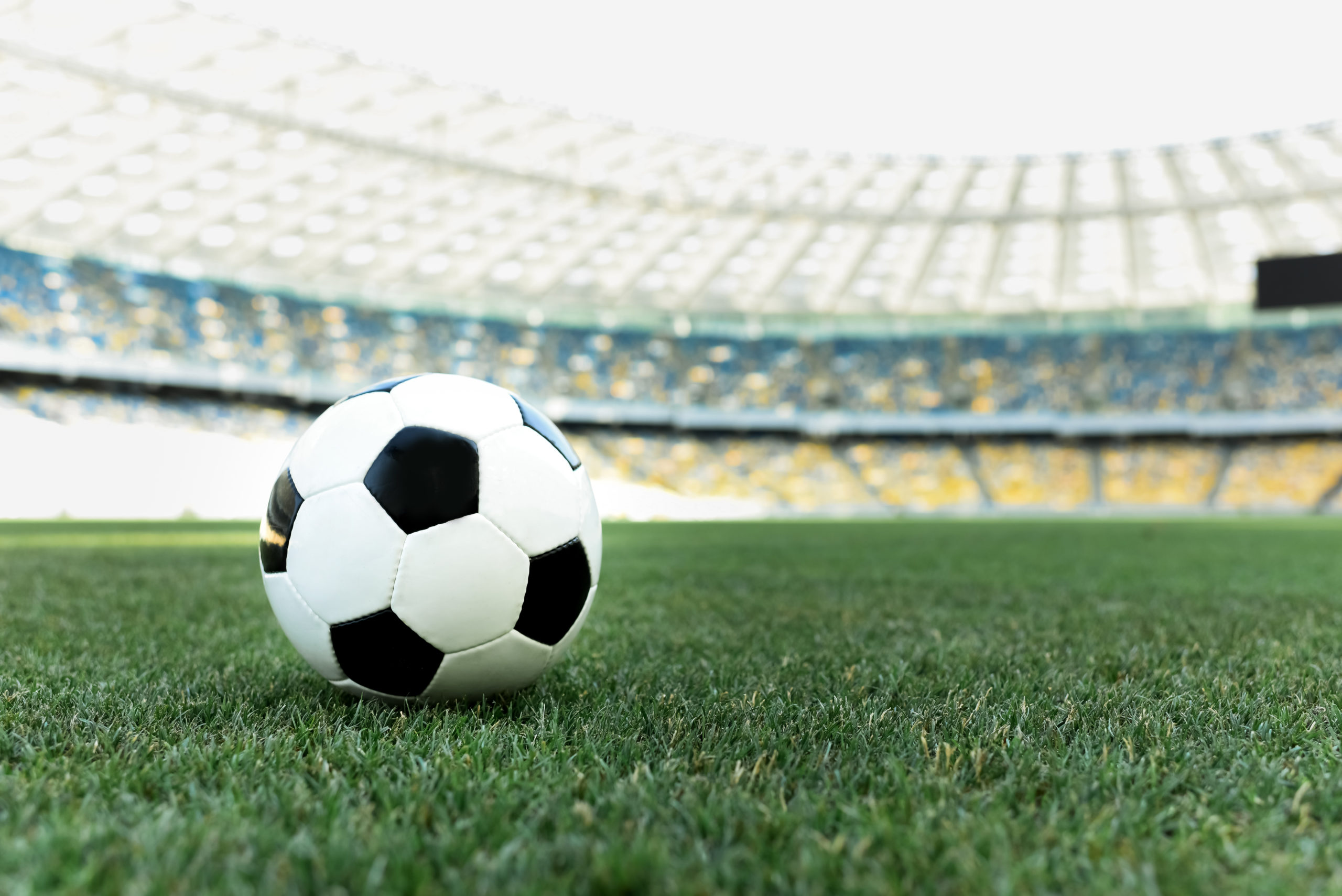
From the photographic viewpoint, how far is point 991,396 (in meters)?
37.7

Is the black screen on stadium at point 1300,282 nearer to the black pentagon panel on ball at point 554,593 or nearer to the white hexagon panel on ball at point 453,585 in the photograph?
the black pentagon panel on ball at point 554,593

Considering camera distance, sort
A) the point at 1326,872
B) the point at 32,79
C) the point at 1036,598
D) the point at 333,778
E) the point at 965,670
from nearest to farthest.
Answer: the point at 1326,872 → the point at 333,778 → the point at 965,670 → the point at 1036,598 → the point at 32,79

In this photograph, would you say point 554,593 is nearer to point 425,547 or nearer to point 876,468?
point 425,547

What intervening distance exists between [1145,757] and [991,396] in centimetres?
3834

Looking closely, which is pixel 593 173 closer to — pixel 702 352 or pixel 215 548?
pixel 702 352

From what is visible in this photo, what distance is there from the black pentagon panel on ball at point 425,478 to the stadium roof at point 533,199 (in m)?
19.7

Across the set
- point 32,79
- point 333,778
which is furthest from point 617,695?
point 32,79

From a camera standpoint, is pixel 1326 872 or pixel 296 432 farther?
pixel 296 432

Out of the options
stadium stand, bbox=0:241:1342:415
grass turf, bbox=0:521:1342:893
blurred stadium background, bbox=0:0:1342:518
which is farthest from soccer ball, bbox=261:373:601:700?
stadium stand, bbox=0:241:1342:415

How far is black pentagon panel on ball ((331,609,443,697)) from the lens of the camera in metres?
1.93

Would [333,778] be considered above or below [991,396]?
above

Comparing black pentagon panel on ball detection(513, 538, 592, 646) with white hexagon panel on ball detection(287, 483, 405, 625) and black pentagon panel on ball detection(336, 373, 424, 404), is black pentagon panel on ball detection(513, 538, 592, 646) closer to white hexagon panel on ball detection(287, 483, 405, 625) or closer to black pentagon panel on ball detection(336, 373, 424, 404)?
white hexagon panel on ball detection(287, 483, 405, 625)

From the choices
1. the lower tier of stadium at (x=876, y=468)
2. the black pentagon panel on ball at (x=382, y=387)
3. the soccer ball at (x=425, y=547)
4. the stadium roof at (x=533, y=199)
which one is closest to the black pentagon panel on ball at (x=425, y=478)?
the soccer ball at (x=425, y=547)

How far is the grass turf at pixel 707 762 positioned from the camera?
1.10m
